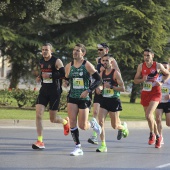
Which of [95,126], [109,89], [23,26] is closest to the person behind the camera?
[95,126]

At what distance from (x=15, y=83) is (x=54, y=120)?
24.7 metres

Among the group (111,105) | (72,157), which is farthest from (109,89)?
(72,157)

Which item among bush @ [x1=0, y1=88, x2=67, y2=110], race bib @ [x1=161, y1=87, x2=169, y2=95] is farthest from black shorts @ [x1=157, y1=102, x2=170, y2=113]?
bush @ [x1=0, y1=88, x2=67, y2=110]

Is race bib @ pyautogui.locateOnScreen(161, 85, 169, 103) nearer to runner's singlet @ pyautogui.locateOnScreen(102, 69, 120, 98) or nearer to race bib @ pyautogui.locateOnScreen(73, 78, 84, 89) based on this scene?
runner's singlet @ pyautogui.locateOnScreen(102, 69, 120, 98)

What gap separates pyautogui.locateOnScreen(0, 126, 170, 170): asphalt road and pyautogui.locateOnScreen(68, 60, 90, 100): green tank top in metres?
1.15

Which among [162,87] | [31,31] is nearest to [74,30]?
[31,31]

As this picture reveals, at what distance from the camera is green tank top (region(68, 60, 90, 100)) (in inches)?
442

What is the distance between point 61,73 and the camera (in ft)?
39.4

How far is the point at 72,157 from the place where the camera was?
11.0 m

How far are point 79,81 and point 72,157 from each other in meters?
1.37

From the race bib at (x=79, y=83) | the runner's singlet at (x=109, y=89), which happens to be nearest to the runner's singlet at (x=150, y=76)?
the runner's singlet at (x=109, y=89)

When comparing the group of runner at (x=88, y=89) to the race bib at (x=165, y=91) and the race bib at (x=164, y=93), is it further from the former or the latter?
the race bib at (x=165, y=91)

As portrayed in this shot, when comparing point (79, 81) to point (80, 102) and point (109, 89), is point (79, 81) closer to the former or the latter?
point (80, 102)

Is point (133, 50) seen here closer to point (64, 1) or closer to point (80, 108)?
point (64, 1)
